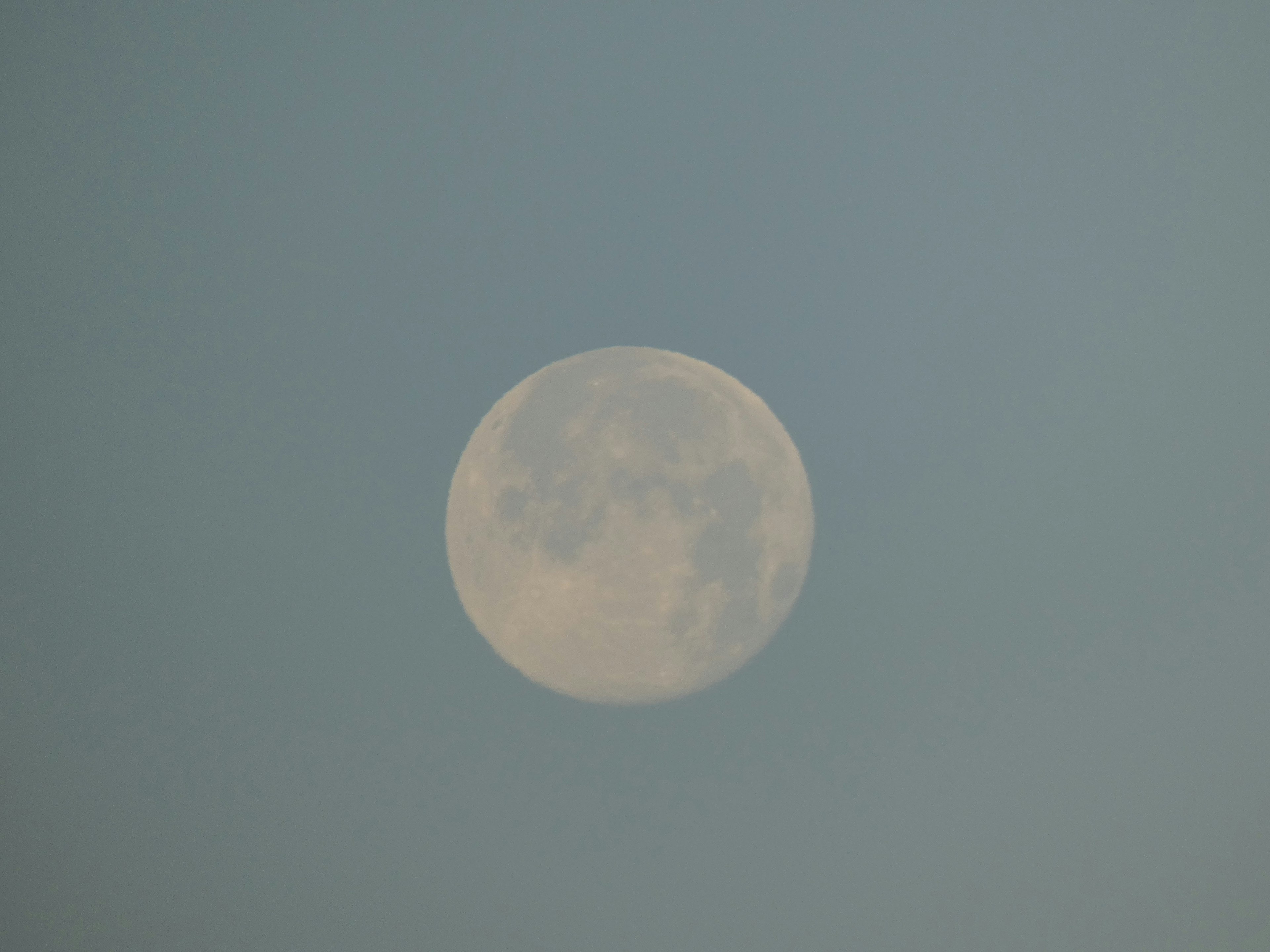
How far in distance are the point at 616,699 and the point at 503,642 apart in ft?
2.22

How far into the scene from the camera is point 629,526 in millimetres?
3127

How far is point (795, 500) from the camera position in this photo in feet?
11.4

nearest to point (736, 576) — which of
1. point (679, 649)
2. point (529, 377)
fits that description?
point (679, 649)

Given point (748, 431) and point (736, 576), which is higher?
point (748, 431)

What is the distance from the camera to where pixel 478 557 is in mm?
3410

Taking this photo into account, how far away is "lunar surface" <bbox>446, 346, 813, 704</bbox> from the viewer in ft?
10.3

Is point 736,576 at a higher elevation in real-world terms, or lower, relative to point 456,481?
lower

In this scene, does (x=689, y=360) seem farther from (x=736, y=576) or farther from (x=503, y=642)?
→ (x=503, y=642)

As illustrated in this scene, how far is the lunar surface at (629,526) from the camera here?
10.3ft

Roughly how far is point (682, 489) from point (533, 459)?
2.49 feet

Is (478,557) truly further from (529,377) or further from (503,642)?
(529,377)

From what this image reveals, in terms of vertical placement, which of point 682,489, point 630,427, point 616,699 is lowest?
point 616,699

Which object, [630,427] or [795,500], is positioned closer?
[630,427]

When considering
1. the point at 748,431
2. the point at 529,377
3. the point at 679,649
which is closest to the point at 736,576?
the point at 679,649
